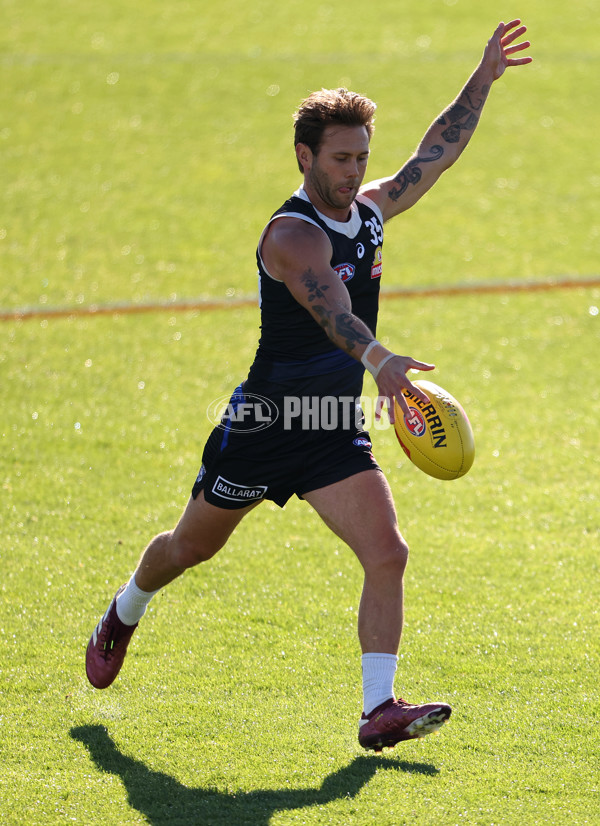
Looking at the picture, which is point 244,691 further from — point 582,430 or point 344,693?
point 582,430

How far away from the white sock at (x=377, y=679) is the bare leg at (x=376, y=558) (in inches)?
1.3

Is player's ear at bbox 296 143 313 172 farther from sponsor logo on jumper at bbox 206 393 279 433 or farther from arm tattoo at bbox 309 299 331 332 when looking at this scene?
sponsor logo on jumper at bbox 206 393 279 433

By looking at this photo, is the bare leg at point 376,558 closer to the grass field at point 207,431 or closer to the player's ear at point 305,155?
the grass field at point 207,431

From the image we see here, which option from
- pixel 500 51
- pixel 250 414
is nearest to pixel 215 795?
pixel 250 414

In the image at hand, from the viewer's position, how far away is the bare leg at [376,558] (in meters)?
4.16

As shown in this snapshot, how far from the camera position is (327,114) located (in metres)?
4.23

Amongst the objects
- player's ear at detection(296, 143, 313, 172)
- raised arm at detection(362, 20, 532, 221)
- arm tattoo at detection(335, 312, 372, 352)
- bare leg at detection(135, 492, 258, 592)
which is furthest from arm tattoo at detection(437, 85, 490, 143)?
bare leg at detection(135, 492, 258, 592)

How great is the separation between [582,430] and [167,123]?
809 centimetres

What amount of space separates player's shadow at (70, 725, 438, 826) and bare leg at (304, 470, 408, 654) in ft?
1.52

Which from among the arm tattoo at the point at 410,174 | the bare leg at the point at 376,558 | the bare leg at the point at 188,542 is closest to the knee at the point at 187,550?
the bare leg at the point at 188,542

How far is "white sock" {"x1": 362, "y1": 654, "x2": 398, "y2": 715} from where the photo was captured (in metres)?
4.04

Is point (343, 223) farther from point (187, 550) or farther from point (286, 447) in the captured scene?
point (187, 550)

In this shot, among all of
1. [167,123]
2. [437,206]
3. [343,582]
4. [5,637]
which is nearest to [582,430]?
[343,582]

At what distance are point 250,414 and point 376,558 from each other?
31.6 inches
